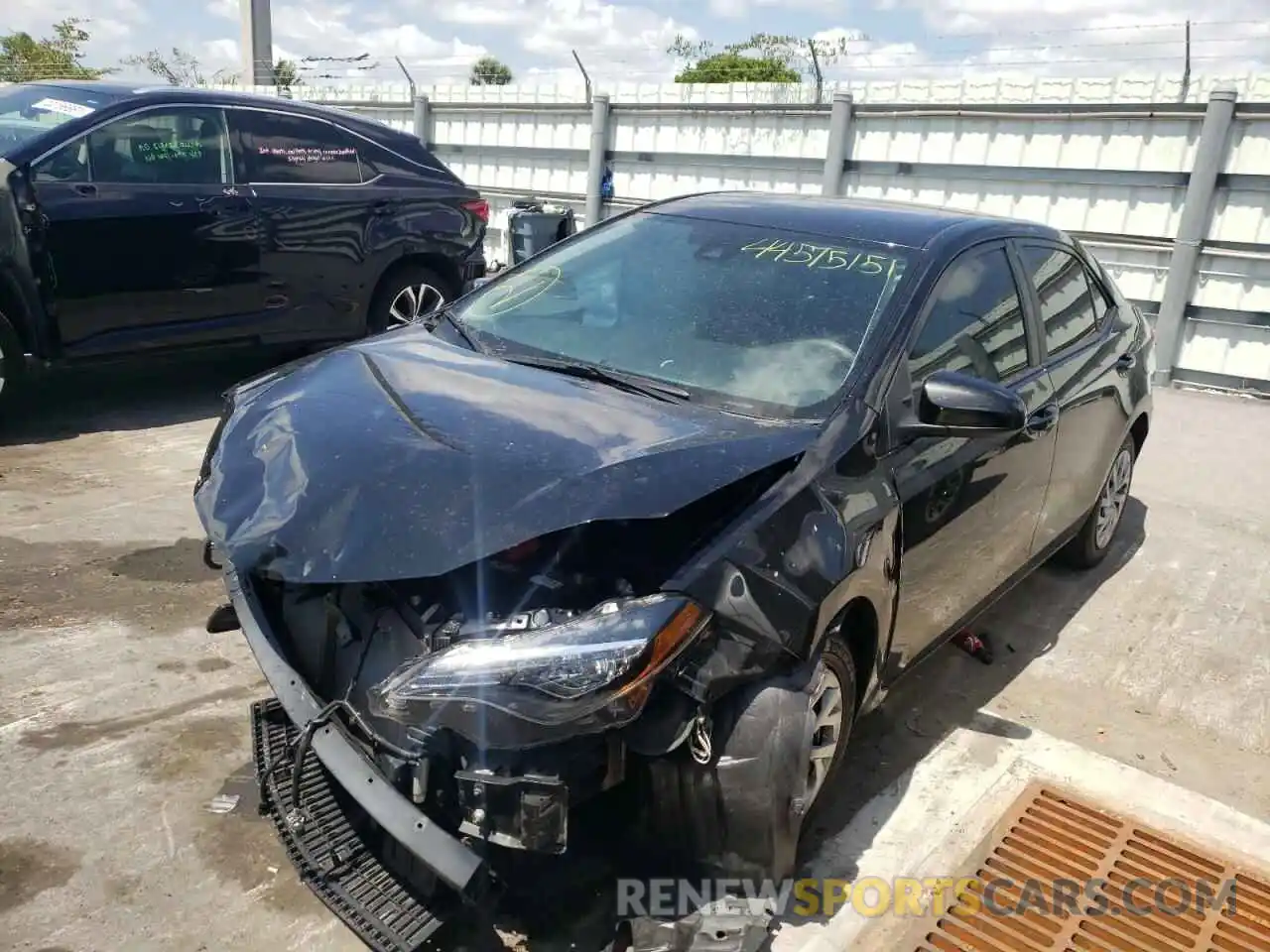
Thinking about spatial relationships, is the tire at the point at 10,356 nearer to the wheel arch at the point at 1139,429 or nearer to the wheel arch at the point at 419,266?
the wheel arch at the point at 419,266

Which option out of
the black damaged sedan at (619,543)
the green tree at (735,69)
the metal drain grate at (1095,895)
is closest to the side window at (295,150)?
the black damaged sedan at (619,543)

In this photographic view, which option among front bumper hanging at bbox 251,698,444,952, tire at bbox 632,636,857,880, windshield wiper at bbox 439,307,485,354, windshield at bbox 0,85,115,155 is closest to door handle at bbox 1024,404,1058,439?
tire at bbox 632,636,857,880

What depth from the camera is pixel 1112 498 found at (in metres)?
5.05

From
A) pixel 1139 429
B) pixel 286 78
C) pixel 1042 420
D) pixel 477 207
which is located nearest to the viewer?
pixel 1042 420

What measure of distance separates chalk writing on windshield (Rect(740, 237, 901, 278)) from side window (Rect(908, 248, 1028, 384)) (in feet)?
0.65

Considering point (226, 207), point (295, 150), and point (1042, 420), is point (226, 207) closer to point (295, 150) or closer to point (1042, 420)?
point (295, 150)

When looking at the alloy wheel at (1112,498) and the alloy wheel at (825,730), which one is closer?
the alloy wheel at (825,730)

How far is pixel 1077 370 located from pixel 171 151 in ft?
16.1

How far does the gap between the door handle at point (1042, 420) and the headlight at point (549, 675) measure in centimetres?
196

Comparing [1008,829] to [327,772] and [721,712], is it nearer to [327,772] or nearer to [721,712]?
[721,712]

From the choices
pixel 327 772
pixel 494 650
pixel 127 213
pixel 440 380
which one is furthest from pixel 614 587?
pixel 127 213

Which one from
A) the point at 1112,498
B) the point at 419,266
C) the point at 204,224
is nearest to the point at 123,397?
the point at 204,224

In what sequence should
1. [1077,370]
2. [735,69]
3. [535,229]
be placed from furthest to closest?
[735,69] → [535,229] → [1077,370]

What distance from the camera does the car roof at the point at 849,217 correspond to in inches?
140
